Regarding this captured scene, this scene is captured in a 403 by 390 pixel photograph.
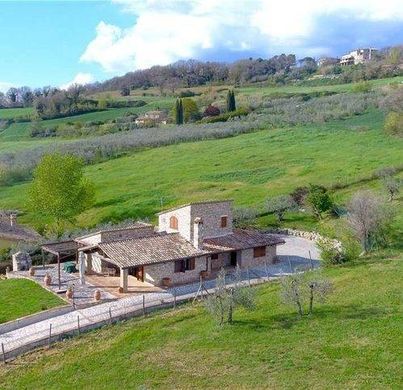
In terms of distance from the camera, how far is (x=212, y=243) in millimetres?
43312

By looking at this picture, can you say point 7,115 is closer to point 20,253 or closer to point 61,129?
point 61,129

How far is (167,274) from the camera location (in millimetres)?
39844

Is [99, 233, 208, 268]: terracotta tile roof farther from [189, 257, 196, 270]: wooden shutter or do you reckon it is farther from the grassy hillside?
the grassy hillside

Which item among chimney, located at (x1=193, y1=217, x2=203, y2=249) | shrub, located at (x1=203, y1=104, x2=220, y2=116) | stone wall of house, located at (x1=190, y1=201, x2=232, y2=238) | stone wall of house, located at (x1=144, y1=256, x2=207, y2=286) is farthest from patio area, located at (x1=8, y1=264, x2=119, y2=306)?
A: shrub, located at (x1=203, y1=104, x2=220, y2=116)

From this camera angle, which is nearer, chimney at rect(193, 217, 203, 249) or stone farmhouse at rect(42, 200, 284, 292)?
stone farmhouse at rect(42, 200, 284, 292)

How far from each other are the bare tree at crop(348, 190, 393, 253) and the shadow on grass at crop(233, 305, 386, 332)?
13.2m

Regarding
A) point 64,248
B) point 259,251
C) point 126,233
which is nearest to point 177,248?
point 126,233

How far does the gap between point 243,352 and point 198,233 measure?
15559 mm

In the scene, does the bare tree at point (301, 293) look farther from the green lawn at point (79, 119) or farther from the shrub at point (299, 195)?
the green lawn at point (79, 119)

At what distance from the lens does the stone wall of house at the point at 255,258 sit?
1732 inches

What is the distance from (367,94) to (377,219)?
280ft

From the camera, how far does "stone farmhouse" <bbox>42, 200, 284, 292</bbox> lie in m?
39.6

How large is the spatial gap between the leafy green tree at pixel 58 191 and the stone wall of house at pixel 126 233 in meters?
17.5

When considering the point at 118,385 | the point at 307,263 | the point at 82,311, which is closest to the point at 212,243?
the point at 307,263
